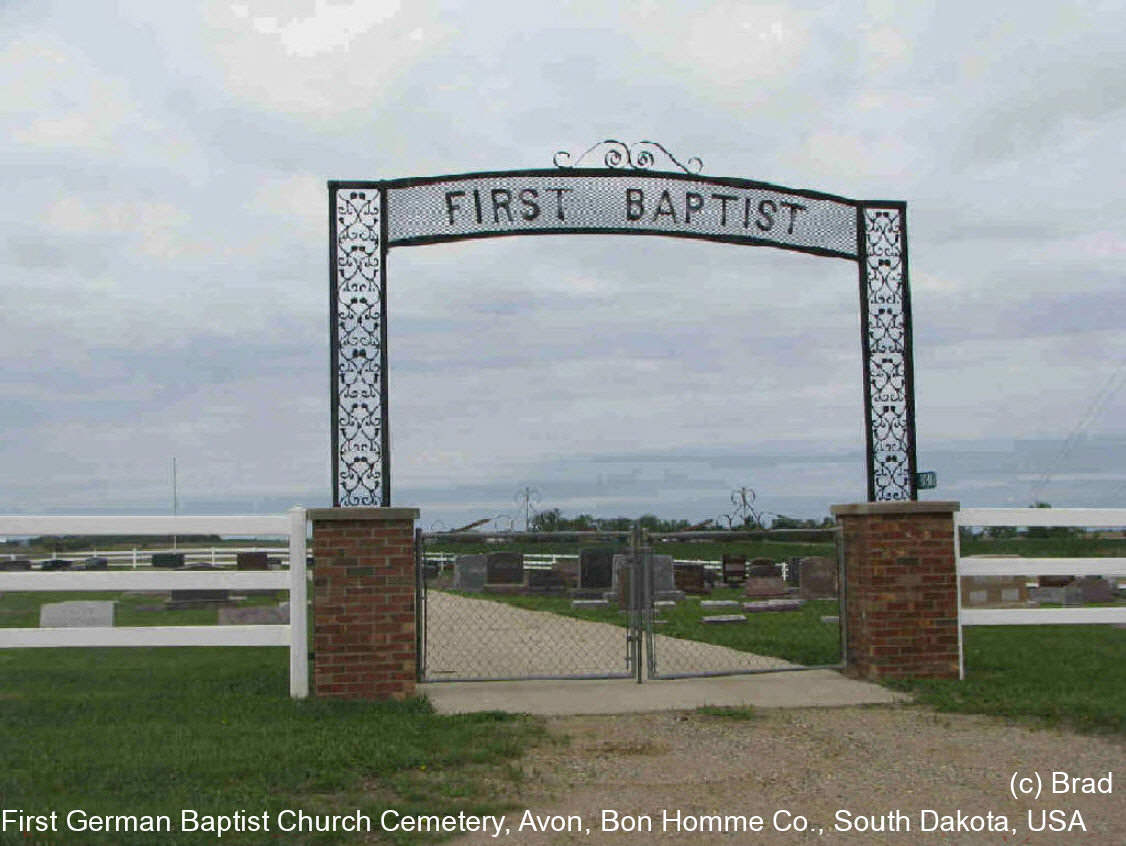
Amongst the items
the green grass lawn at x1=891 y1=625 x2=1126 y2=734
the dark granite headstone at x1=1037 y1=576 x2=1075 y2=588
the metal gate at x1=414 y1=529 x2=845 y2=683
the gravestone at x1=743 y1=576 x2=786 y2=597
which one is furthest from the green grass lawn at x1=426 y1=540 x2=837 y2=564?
the green grass lawn at x1=891 y1=625 x2=1126 y2=734

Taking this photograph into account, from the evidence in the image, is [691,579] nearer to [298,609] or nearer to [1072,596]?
[1072,596]

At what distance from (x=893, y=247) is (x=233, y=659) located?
7365 millimetres

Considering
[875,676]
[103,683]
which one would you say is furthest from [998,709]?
[103,683]

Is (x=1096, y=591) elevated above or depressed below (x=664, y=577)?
below

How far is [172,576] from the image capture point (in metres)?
8.34

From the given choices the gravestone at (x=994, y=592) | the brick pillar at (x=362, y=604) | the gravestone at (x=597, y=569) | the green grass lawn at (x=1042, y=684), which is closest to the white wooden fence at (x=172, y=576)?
the brick pillar at (x=362, y=604)

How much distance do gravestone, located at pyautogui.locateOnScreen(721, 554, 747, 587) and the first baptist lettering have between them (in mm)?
14083

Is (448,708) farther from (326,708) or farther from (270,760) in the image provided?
(270,760)

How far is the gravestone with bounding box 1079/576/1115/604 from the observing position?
58.3 feet

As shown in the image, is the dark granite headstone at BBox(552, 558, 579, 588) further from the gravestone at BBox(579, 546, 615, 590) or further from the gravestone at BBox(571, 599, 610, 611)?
the gravestone at BBox(571, 599, 610, 611)

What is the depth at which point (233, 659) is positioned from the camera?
11383 millimetres

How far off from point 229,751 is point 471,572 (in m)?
14.9

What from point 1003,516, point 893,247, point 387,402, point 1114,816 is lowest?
point 1114,816

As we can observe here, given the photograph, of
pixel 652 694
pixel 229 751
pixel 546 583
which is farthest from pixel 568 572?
pixel 229 751
